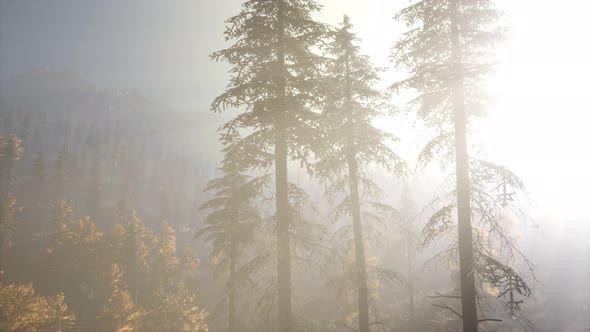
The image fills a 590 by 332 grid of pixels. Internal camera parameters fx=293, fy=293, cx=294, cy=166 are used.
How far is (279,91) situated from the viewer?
9938 millimetres

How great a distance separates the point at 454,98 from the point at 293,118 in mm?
5442

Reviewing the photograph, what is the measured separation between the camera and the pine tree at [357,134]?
39.1ft

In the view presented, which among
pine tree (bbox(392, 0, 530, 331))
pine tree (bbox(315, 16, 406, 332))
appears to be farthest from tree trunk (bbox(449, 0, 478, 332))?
pine tree (bbox(315, 16, 406, 332))

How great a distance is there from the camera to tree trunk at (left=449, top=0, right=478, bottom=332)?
30.2 feet

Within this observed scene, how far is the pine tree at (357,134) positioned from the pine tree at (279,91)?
213cm

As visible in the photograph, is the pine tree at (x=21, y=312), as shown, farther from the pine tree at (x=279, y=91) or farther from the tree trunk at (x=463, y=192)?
the tree trunk at (x=463, y=192)

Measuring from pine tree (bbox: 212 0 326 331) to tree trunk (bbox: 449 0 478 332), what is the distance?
4565mm

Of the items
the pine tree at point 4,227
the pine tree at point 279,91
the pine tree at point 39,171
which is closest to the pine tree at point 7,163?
the pine tree at point 39,171

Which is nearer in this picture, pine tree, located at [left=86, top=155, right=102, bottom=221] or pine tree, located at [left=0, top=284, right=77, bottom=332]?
pine tree, located at [left=0, top=284, right=77, bottom=332]

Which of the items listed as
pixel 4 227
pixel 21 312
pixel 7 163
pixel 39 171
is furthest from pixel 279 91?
pixel 39 171

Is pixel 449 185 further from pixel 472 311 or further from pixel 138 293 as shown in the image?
pixel 138 293

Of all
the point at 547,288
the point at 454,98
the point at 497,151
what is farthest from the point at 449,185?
the point at 547,288

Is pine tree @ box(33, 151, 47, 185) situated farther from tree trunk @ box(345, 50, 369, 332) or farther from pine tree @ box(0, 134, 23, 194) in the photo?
tree trunk @ box(345, 50, 369, 332)

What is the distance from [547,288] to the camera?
39.9 m
